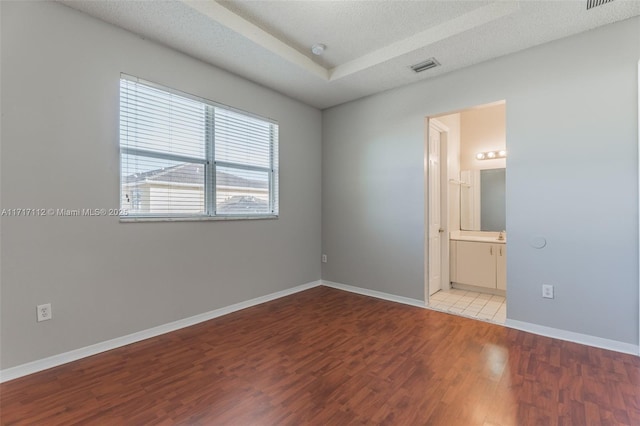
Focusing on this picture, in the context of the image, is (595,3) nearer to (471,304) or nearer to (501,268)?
(501,268)

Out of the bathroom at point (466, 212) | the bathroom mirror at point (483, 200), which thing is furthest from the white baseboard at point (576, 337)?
the bathroom mirror at point (483, 200)

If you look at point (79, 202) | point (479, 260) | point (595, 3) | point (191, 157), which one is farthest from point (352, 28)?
point (479, 260)

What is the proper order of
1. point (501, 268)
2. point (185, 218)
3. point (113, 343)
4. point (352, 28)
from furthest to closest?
point (501, 268)
point (185, 218)
point (352, 28)
point (113, 343)

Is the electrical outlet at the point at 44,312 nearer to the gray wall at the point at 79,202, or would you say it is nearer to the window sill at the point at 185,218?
the gray wall at the point at 79,202

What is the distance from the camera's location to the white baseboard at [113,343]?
6.70 feet

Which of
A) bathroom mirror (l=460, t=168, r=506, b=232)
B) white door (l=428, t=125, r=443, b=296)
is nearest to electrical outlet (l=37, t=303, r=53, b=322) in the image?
white door (l=428, t=125, r=443, b=296)

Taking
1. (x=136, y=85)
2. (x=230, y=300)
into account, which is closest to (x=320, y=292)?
(x=230, y=300)

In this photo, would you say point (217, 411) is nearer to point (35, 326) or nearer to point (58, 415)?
point (58, 415)

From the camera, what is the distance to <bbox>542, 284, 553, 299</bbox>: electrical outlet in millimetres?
2713

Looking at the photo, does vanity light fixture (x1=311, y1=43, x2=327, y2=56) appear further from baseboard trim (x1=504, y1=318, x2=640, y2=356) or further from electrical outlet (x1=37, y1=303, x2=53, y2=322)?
baseboard trim (x1=504, y1=318, x2=640, y2=356)

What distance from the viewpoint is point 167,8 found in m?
2.24

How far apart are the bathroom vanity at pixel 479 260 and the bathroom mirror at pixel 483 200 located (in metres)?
0.18

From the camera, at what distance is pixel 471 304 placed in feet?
11.9

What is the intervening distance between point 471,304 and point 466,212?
165 cm
